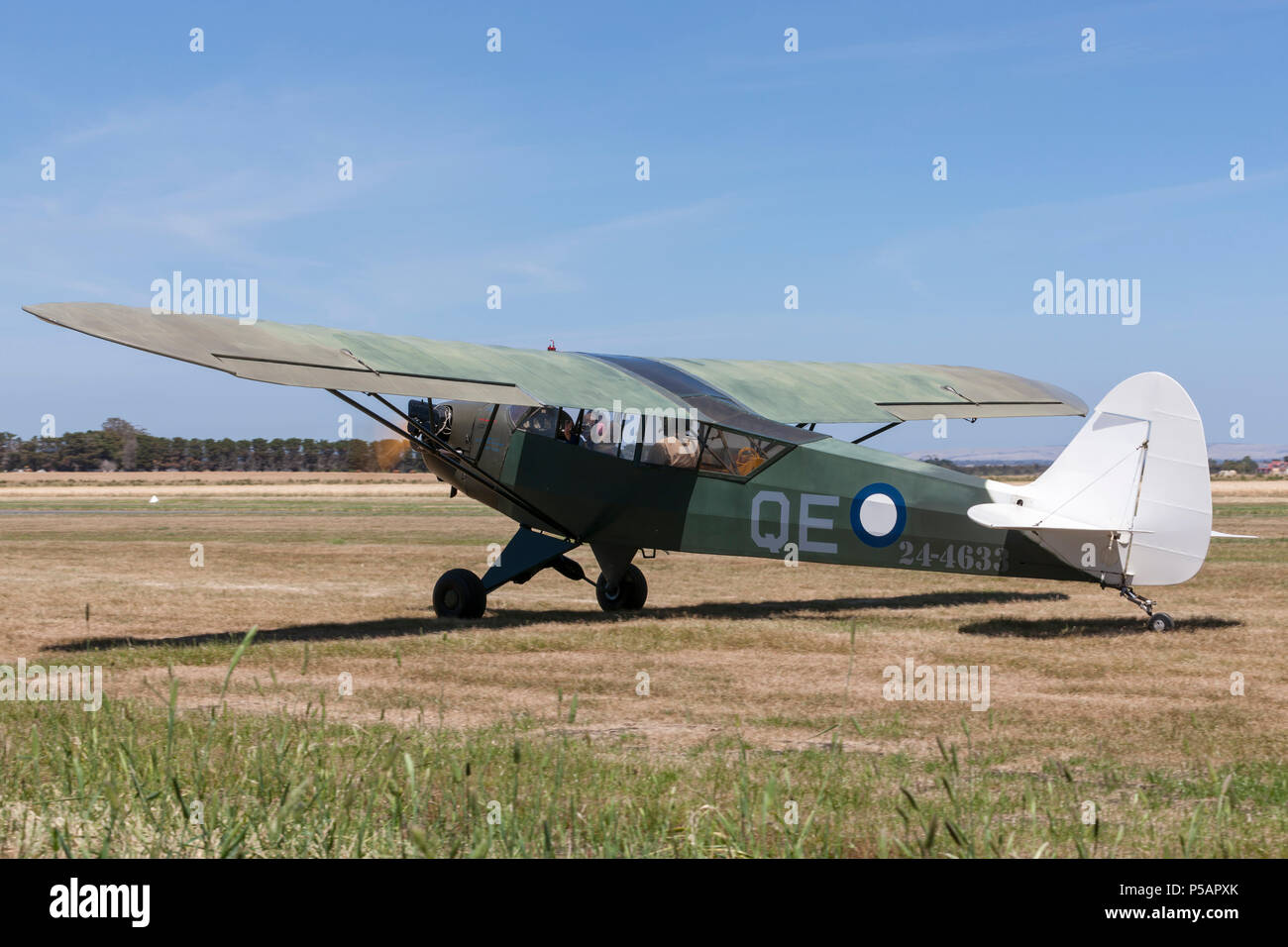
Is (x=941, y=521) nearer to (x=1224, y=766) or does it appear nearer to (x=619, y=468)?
(x=619, y=468)

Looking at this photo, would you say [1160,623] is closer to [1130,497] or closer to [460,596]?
→ [1130,497]

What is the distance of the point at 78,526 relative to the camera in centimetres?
3378

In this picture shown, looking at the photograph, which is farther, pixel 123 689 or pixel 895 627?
pixel 895 627

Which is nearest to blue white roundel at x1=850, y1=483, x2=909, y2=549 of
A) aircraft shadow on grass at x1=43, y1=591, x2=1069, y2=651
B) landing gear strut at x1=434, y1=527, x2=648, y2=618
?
aircraft shadow on grass at x1=43, y1=591, x2=1069, y2=651

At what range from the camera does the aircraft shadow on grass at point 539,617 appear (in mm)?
11344

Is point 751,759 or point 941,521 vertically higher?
point 941,521

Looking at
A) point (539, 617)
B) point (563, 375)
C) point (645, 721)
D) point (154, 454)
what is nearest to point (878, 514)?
point (563, 375)

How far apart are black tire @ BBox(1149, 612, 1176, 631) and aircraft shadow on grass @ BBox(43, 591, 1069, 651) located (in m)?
3.31

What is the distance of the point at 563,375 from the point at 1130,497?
6.44 metres

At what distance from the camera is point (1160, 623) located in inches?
444
